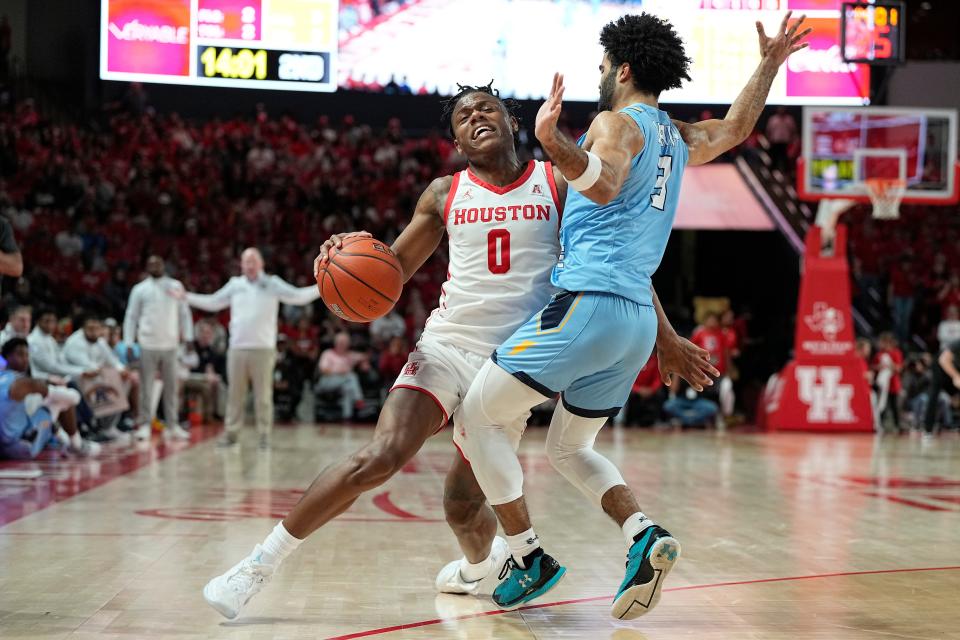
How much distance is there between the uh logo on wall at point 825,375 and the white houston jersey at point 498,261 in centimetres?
1184

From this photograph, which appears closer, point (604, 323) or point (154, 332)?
point (604, 323)

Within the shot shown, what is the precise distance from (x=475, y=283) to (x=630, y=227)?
67 cm

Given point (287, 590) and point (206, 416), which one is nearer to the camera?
point (287, 590)

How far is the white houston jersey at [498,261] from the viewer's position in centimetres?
398

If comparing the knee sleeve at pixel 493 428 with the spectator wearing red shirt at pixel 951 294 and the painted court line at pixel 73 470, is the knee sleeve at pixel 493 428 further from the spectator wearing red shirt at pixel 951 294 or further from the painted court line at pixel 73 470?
the spectator wearing red shirt at pixel 951 294

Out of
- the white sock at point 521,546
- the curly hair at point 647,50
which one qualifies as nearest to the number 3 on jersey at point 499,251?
the curly hair at point 647,50

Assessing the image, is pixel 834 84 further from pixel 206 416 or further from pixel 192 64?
pixel 206 416

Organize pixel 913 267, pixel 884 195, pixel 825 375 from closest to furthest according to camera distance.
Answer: pixel 884 195, pixel 825 375, pixel 913 267

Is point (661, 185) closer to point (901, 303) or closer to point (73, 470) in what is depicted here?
point (73, 470)

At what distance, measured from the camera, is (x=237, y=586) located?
3525mm

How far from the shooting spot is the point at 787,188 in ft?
69.8

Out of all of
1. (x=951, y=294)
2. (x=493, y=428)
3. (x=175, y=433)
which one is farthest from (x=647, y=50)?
(x=951, y=294)

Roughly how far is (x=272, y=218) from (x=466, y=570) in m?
16.3

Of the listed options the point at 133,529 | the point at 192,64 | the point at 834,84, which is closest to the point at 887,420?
the point at 834,84
